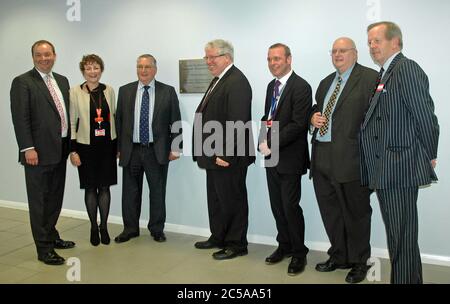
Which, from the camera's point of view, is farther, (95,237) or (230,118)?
(95,237)

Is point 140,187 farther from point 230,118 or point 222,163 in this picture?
point 230,118

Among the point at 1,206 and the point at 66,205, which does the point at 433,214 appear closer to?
the point at 66,205

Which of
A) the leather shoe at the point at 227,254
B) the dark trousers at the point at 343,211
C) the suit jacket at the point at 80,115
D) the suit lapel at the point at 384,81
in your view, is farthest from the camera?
the suit jacket at the point at 80,115

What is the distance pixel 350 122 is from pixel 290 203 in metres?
0.78

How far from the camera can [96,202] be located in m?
3.86

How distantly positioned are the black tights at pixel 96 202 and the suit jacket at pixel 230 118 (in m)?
1.04

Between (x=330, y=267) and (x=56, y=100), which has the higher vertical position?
(x=56, y=100)

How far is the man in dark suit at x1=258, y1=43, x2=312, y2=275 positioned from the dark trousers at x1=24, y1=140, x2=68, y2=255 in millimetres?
1795

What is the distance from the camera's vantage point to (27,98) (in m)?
3.37

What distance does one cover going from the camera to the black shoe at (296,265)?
316cm

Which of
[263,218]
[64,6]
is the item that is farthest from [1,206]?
[263,218]

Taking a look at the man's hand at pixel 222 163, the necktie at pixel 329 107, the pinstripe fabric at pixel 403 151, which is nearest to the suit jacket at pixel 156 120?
the man's hand at pixel 222 163

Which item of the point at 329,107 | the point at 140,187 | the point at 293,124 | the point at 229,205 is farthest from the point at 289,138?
the point at 140,187

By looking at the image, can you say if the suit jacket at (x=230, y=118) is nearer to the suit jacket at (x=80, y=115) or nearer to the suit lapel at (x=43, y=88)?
the suit jacket at (x=80, y=115)
